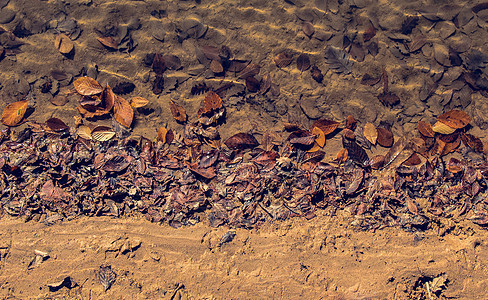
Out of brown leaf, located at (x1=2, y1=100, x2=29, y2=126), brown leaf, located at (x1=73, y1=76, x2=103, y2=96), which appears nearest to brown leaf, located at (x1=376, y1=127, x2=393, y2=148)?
brown leaf, located at (x1=73, y1=76, x2=103, y2=96)

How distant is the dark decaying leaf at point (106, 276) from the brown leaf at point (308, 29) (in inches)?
117

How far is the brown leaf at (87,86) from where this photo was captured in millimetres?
2973

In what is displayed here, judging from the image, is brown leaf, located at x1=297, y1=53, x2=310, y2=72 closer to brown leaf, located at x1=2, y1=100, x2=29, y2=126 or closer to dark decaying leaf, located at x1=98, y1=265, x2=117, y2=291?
dark decaying leaf, located at x1=98, y1=265, x2=117, y2=291

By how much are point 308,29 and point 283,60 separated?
449 mm

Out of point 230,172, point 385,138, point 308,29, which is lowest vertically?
point 230,172

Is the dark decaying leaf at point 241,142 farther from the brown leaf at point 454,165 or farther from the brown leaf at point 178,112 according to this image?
the brown leaf at point 454,165

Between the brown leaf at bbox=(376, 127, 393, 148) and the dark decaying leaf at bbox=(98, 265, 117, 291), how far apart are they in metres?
2.75

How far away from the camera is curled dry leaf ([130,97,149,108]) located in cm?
→ 301

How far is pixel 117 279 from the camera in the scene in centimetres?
237

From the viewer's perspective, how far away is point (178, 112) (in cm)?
299

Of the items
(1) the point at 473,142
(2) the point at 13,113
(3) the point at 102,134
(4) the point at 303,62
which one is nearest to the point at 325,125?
(4) the point at 303,62

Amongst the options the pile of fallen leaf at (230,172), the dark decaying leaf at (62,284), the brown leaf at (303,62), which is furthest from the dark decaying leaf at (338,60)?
the dark decaying leaf at (62,284)

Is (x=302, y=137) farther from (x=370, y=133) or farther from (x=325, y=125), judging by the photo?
(x=370, y=133)

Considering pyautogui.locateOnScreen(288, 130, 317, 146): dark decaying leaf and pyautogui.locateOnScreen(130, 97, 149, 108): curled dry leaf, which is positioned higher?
pyautogui.locateOnScreen(130, 97, 149, 108): curled dry leaf
